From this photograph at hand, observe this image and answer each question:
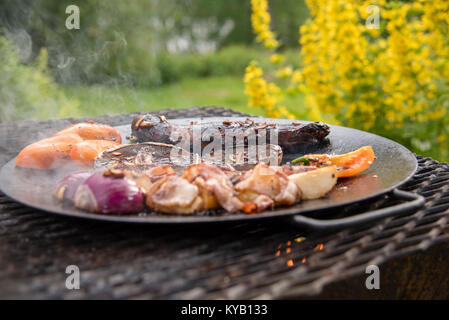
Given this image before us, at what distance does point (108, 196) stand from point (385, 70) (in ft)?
13.8

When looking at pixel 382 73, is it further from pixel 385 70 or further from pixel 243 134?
pixel 243 134

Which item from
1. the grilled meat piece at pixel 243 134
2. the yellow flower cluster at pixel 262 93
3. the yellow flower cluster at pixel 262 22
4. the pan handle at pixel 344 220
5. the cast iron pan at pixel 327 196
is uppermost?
the yellow flower cluster at pixel 262 22

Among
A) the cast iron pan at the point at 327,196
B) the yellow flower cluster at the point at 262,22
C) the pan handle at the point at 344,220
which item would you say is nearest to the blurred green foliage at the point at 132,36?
the yellow flower cluster at the point at 262,22

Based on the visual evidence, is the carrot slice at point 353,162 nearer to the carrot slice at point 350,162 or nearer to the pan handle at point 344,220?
the carrot slice at point 350,162

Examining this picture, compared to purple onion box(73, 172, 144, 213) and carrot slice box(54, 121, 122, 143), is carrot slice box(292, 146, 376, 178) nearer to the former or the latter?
purple onion box(73, 172, 144, 213)

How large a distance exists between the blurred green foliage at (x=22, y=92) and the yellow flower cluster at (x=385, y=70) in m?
3.87

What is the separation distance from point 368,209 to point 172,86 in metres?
12.4

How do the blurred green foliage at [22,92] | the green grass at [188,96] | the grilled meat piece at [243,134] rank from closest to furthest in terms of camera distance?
the grilled meat piece at [243,134], the blurred green foliage at [22,92], the green grass at [188,96]

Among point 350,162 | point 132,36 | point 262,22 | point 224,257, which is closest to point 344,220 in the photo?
point 224,257

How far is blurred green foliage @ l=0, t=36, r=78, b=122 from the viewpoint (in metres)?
6.06

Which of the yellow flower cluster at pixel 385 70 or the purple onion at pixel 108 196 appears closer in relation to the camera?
the purple onion at pixel 108 196

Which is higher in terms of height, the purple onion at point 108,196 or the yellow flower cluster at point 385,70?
the yellow flower cluster at point 385,70

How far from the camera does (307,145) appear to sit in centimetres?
274

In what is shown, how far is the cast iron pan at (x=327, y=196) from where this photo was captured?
1649 millimetres
